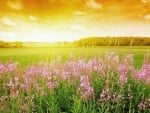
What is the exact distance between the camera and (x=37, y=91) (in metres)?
7.49

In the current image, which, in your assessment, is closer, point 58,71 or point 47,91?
point 47,91

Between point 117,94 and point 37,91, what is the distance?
5.68ft

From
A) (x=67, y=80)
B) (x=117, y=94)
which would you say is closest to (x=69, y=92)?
(x=67, y=80)

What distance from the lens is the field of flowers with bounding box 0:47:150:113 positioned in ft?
21.8

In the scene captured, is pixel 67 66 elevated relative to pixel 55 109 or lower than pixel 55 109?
elevated

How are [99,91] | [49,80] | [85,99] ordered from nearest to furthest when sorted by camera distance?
[85,99] < [99,91] < [49,80]

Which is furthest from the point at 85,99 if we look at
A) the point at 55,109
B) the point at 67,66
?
the point at 67,66

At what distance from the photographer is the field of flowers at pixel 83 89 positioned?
6633 millimetres

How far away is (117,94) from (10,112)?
2.12 metres

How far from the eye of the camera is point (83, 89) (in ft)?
21.7

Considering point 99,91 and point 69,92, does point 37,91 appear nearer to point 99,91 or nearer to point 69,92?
point 69,92

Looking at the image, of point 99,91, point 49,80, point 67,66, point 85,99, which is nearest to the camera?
point 85,99

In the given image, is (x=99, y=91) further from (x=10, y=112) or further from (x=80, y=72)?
(x=10, y=112)

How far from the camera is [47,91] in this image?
24.3ft
